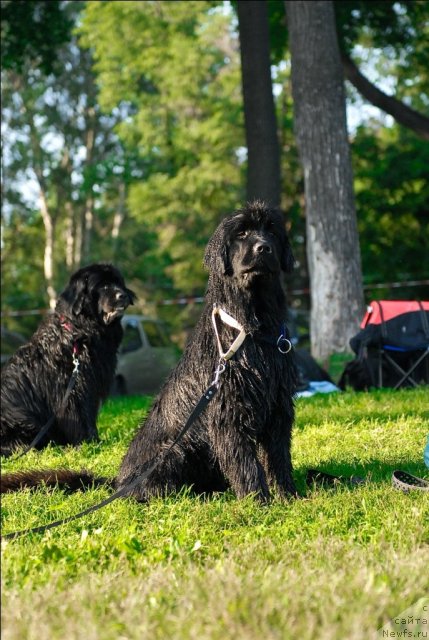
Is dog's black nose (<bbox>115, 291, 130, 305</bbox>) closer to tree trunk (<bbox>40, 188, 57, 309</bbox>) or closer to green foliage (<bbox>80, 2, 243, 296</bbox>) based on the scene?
green foliage (<bbox>80, 2, 243, 296</bbox>)

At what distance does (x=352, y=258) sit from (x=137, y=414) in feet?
17.2

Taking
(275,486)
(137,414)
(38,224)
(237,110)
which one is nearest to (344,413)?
(137,414)

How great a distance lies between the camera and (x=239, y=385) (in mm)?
4852

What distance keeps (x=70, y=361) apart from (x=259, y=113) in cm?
801

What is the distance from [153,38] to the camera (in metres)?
28.0

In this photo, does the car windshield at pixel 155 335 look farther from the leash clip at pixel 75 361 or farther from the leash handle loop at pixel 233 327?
the leash handle loop at pixel 233 327

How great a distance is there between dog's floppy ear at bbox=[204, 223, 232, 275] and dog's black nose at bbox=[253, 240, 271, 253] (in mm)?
219

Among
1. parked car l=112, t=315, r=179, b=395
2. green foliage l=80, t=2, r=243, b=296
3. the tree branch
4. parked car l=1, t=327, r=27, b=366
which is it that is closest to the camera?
parked car l=112, t=315, r=179, b=395

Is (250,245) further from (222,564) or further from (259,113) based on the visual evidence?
(259,113)

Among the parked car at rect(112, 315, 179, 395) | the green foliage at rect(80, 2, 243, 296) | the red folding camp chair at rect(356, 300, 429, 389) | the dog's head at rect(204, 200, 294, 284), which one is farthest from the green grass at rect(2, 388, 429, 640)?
the green foliage at rect(80, 2, 243, 296)

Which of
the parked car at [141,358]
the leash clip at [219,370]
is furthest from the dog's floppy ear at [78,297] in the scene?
the parked car at [141,358]

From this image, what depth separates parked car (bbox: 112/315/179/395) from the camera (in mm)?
15414

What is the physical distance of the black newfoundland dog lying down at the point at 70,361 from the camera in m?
7.27

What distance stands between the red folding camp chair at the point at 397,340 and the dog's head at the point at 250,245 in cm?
573
